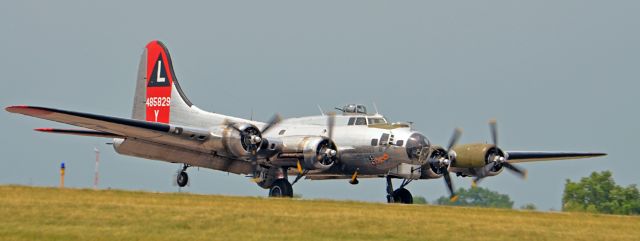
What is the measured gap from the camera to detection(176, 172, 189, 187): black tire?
4741 cm

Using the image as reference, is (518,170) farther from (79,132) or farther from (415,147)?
(79,132)

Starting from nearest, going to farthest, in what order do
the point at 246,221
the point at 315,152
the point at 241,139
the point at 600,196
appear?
the point at 246,221 → the point at 241,139 → the point at 315,152 → the point at 600,196

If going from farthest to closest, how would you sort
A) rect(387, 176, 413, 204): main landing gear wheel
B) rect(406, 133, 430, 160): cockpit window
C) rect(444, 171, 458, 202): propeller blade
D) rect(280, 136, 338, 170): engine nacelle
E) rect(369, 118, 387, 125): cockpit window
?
rect(387, 176, 413, 204): main landing gear wheel
rect(369, 118, 387, 125): cockpit window
rect(444, 171, 458, 202): propeller blade
rect(280, 136, 338, 170): engine nacelle
rect(406, 133, 430, 160): cockpit window

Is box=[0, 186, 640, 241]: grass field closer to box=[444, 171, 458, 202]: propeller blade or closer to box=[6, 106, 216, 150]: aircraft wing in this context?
box=[6, 106, 216, 150]: aircraft wing

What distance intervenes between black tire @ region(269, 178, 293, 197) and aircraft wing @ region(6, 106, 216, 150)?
320 cm

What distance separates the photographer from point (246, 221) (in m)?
28.2

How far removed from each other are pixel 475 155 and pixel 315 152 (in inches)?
260

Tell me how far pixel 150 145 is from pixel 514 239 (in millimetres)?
19621

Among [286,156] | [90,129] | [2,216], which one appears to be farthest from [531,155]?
[2,216]

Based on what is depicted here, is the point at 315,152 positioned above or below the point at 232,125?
below

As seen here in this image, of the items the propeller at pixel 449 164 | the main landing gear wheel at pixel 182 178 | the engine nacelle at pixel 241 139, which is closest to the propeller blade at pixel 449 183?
the propeller at pixel 449 164

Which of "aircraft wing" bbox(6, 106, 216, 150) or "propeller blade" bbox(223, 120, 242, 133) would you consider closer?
"aircraft wing" bbox(6, 106, 216, 150)

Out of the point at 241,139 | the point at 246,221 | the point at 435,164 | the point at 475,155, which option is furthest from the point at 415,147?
the point at 246,221

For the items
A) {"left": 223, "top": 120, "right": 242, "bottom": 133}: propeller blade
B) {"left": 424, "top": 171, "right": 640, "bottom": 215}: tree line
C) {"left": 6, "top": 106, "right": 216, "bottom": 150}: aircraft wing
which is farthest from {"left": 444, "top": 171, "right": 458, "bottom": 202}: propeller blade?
{"left": 424, "top": 171, "right": 640, "bottom": 215}: tree line
